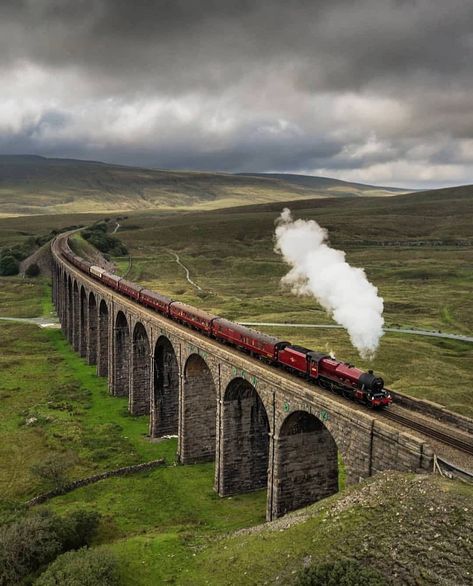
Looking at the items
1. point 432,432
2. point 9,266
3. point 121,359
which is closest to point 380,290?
point 121,359

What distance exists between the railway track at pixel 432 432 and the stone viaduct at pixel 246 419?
4.83ft

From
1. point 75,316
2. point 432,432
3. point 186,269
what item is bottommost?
point 186,269

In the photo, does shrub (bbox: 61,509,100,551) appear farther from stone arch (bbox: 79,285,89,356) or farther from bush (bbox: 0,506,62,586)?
stone arch (bbox: 79,285,89,356)

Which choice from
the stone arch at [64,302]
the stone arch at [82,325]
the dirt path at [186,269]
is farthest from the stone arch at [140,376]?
the dirt path at [186,269]

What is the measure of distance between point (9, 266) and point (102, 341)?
90668 millimetres

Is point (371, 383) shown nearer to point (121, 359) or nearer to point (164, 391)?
point (164, 391)

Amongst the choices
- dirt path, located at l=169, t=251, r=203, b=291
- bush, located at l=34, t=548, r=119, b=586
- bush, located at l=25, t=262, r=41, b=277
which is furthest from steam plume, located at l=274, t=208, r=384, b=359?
bush, located at l=25, t=262, r=41, b=277

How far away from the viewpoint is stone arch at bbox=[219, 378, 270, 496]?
38750 millimetres

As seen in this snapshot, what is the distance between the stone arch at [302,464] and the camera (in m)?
32.2

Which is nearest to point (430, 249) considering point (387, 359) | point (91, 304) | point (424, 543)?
point (387, 359)

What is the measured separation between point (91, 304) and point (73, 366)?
934 centimetres

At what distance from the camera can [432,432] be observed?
26906 mm

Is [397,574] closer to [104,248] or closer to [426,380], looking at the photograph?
[426,380]

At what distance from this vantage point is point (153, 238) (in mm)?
198625
